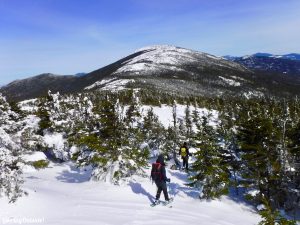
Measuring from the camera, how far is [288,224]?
10.7 meters

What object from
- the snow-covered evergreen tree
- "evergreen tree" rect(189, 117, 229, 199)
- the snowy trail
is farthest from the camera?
"evergreen tree" rect(189, 117, 229, 199)

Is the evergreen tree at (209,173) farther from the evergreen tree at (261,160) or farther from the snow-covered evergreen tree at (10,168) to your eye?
the snow-covered evergreen tree at (10,168)

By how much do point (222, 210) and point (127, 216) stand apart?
4.95 meters

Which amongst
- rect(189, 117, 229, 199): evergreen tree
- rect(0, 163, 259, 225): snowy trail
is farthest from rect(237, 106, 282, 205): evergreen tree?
rect(189, 117, 229, 199): evergreen tree

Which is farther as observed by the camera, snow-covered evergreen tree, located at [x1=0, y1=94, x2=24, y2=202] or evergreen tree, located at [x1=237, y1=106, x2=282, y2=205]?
evergreen tree, located at [x1=237, y1=106, x2=282, y2=205]

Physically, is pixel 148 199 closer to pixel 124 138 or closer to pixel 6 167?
pixel 124 138

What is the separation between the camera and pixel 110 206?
45.0 ft

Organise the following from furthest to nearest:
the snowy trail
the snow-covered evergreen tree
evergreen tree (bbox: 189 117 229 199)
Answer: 1. evergreen tree (bbox: 189 117 229 199)
2. the snow-covered evergreen tree
3. the snowy trail

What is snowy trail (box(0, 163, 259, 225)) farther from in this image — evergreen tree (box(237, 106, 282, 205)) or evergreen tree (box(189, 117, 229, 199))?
evergreen tree (box(237, 106, 282, 205))

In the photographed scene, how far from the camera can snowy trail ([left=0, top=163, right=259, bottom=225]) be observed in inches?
472

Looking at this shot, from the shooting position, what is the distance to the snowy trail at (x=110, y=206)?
11992mm

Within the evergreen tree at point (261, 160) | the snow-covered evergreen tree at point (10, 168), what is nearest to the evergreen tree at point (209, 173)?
the evergreen tree at point (261, 160)

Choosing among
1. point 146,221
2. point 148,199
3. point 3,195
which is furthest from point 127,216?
point 3,195

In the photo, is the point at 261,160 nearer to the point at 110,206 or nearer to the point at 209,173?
the point at 209,173
